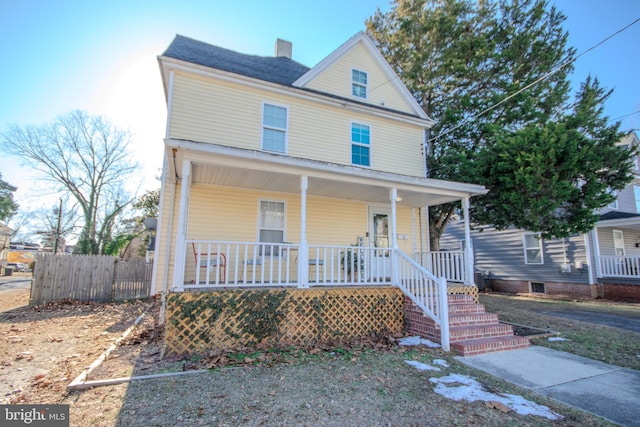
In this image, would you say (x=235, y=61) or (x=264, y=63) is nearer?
(x=235, y=61)

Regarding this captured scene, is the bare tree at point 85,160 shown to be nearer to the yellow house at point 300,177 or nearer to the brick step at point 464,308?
the yellow house at point 300,177

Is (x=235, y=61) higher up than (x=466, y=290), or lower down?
higher up

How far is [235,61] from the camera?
10367 mm

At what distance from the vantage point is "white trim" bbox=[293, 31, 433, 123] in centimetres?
1016

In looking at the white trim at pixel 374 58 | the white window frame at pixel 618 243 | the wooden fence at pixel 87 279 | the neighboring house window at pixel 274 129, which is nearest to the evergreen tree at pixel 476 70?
the white trim at pixel 374 58

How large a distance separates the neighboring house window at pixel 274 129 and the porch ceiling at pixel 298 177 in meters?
1.42

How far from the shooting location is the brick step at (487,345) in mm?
5734

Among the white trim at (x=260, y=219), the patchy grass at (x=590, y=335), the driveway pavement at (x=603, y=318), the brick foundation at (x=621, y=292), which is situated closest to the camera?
A: the patchy grass at (x=590, y=335)

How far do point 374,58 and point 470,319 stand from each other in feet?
30.4

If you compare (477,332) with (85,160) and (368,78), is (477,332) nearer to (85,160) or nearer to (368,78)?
(368,78)

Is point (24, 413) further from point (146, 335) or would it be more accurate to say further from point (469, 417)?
point (469, 417)

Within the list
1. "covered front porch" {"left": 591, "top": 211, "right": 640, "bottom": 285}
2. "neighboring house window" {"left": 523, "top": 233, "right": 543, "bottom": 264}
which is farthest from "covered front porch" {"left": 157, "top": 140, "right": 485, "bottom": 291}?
"covered front porch" {"left": 591, "top": 211, "right": 640, "bottom": 285}

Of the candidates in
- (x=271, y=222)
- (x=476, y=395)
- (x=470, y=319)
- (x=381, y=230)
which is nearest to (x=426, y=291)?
(x=470, y=319)

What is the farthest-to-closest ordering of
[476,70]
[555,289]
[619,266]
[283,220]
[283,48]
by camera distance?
1. [555,289]
2. [619,266]
3. [283,48]
4. [476,70]
5. [283,220]
